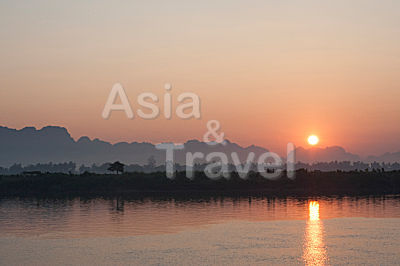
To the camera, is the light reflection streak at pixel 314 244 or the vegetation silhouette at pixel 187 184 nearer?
the light reflection streak at pixel 314 244

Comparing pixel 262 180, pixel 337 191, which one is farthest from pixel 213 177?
pixel 337 191

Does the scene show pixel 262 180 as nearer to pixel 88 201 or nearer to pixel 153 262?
pixel 88 201

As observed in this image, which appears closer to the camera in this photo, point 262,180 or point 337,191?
point 337,191

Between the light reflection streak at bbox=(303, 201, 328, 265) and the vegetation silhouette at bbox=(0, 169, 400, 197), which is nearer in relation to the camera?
the light reflection streak at bbox=(303, 201, 328, 265)

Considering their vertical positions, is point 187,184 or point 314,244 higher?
point 187,184

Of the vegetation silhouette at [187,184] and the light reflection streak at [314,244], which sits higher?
the vegetation silhouette at [187,184]

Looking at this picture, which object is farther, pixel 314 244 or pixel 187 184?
pixel 187 184

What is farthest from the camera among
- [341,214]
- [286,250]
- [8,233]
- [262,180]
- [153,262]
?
[262,180]

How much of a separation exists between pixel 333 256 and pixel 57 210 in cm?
4227

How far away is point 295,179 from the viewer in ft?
374

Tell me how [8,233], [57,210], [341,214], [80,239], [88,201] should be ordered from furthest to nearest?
[88,201], [57,210], [341,214], [8,233], [80,239]

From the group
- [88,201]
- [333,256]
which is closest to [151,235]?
[333,256]

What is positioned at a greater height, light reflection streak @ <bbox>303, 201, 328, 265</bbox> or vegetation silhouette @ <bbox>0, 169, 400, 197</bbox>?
vegetation silhouette @ <bbox>0, 169, 400, 197</bbox>

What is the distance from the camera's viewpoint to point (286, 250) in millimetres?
37406
